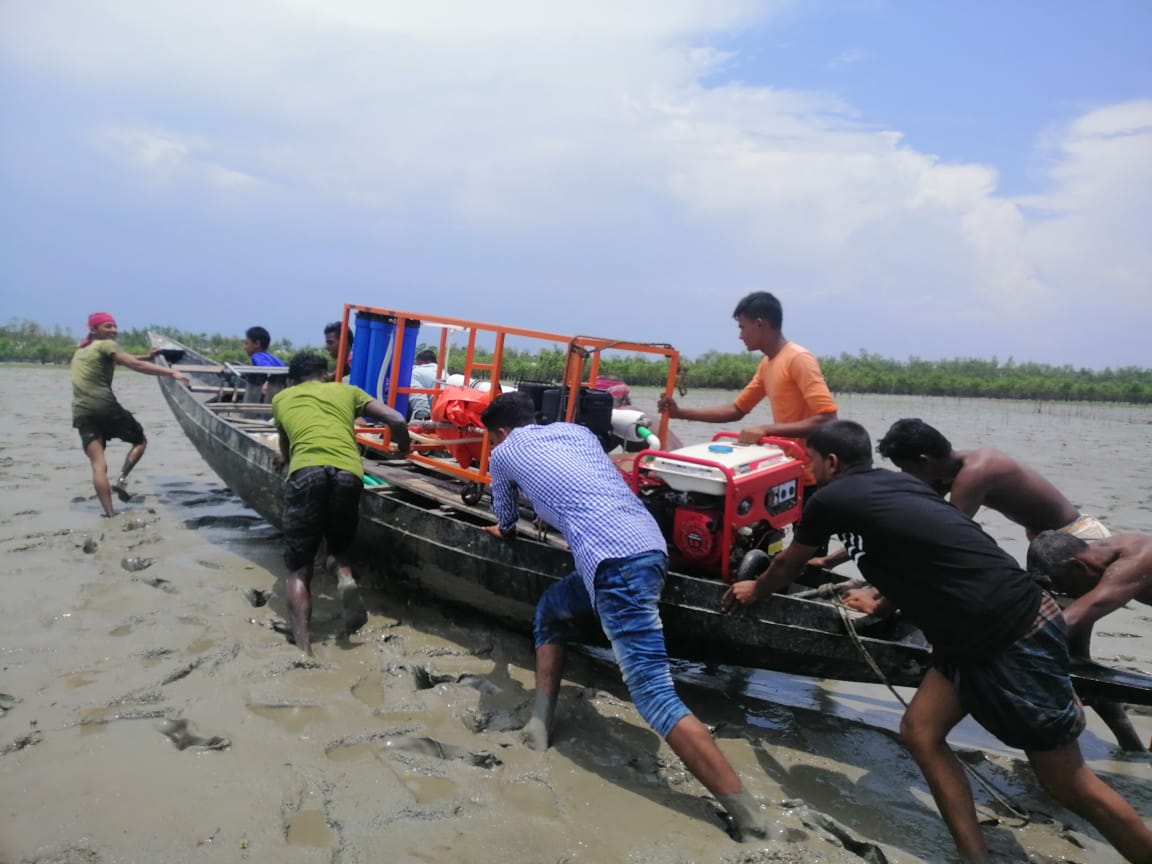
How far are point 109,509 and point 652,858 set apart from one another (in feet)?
21.9

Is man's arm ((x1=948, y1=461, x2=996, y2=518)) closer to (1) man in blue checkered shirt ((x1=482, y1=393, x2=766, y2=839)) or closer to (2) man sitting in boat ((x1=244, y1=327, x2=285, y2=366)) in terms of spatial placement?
(1) man in blue checkered shirt ((x1=482, y1=393, x2=766, y2=839))


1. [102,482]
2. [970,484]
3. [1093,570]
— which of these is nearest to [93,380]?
[102,482]

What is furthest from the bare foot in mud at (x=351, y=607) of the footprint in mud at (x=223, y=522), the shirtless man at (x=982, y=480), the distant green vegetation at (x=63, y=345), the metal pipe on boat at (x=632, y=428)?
the distant green vegetation at (x=63, y=345)

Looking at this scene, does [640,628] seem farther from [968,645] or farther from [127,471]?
[127,471]

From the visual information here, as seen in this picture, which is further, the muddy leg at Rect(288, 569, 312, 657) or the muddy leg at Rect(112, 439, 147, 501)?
the muddy leg at Rect(112, 439, 147, 501)

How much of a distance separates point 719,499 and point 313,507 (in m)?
2.47

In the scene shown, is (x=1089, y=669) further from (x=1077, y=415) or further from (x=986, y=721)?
(x=1077, y=415)

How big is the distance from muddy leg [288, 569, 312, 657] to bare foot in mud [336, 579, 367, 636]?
0.73 feet

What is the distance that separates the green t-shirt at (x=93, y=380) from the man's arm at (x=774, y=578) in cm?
661

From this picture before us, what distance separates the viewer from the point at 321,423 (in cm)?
515

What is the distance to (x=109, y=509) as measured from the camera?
25.2ft

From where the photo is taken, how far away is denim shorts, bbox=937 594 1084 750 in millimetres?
2961

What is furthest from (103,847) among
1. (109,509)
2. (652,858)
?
(109,509)

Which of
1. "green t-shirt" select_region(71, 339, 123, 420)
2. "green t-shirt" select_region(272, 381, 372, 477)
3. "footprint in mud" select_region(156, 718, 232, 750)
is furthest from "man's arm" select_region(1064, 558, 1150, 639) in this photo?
"green t-shirt" select_region(71, 339, 123, 420)
